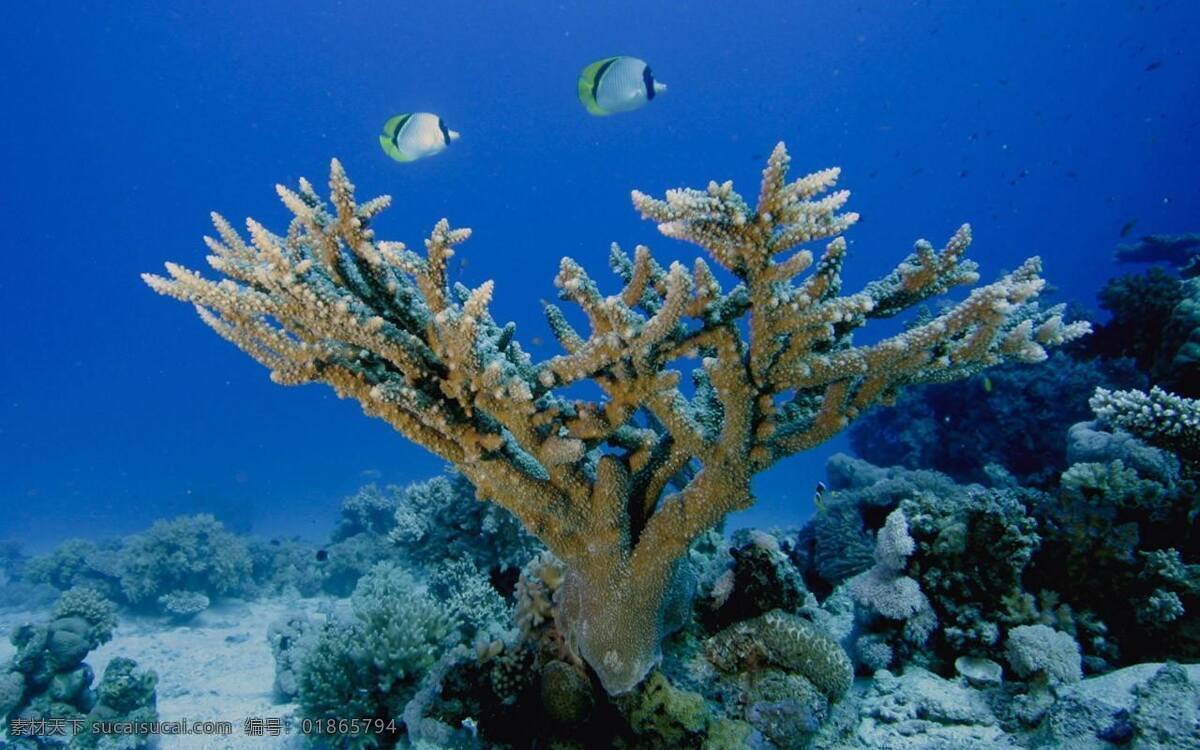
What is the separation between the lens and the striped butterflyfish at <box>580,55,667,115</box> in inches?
180

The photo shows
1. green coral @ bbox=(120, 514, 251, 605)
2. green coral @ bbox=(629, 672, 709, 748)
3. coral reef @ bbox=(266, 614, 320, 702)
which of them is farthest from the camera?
green coral @ bbox=(120, 514, 251, 605)

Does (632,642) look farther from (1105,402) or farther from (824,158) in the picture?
(824,158)

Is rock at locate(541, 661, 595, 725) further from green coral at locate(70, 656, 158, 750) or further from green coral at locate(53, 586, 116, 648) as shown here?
green coral at locate(53, 586, 116, 648)

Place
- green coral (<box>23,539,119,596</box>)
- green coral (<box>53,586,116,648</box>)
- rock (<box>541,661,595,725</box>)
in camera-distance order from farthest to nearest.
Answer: green coral (<box>23,539,119,596</box>)
green coral (<box>53,586,116,648</box>)
rock (<box>541,661,595,725</box>)

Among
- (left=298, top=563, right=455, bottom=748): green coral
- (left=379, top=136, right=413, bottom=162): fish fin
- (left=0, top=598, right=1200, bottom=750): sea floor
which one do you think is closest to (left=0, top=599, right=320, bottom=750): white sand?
(left=0, top=598, right=1200, bottom=750): sea floor

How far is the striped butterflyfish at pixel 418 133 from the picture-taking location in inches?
206

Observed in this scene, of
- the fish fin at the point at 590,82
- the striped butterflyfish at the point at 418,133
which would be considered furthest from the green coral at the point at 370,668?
the fish fin at the point at 590,82

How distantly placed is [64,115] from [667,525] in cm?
12216

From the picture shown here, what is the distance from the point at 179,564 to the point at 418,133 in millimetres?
12164

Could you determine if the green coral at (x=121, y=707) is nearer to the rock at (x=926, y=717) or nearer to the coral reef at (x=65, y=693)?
the coral reef at (x=65, y=693)

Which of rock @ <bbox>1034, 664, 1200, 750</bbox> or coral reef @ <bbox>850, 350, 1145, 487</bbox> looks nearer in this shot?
rock @ <bbox>1034, 664, 1200, 750</bbox>

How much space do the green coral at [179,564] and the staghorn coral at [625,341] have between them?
13.0 metres

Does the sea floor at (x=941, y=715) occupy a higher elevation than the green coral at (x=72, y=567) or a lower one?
lower

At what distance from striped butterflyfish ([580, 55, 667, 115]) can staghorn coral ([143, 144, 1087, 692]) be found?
7.65 ft
